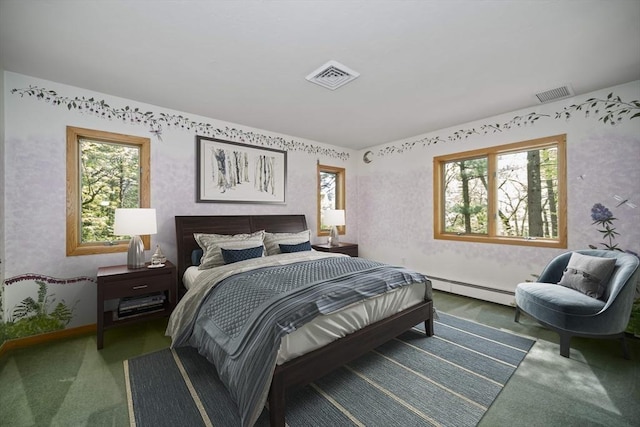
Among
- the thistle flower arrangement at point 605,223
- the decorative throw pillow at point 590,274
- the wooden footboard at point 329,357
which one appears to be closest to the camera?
the wooden footboard at point 329,357

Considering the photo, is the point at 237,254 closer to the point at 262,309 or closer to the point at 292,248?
the point at 292,248

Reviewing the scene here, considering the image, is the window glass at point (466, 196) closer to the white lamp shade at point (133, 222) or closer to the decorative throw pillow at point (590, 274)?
the decorative throw pillow at point (590, 274)

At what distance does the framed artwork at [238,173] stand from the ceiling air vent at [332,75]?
1.74 metres

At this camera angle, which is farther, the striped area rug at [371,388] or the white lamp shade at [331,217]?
the white lamp shade at [331,217]

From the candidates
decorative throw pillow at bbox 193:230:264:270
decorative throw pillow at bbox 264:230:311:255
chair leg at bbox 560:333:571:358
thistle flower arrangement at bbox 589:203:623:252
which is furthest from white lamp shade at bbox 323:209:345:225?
thistle flower arrangement at bbox 589:203:623:252

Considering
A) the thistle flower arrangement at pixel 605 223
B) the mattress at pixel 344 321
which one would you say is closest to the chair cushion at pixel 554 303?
the thistle flower arrangement at pixel 605 223

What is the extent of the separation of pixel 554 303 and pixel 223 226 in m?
3.68

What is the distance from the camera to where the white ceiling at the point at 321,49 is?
A: 1760 mm

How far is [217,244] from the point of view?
3096mm

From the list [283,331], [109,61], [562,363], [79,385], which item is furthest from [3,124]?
[562,363]

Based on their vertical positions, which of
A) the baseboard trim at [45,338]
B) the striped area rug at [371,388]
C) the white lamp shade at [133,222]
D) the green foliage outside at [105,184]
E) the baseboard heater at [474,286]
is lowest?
the striped area rug at [371,388]

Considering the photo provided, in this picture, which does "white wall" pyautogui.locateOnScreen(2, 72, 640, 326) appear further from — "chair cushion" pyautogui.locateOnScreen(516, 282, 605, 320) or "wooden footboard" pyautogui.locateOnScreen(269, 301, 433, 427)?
"wooden footboard" pyautogui.locateOnScreen(269, 301, 433, 427)

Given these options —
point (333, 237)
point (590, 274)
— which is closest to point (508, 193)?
point (590, 274)

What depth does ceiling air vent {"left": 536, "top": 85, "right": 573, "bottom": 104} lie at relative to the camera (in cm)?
290
